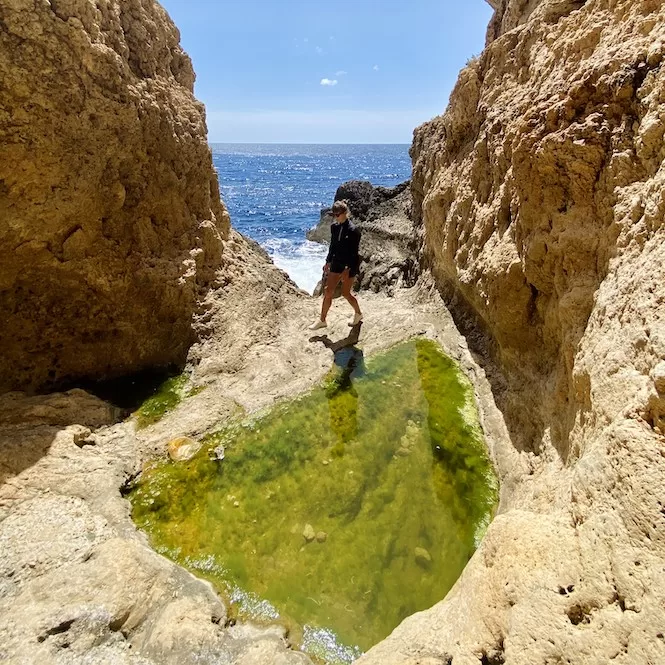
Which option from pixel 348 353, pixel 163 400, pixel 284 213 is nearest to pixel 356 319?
pixel 348 353

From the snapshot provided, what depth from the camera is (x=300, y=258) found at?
20297 millimetres

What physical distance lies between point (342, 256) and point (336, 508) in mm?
3999

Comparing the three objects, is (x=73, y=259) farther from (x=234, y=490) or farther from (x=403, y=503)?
(x=403, y=503)

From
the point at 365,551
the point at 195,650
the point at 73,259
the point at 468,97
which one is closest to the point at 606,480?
the point at 365,551

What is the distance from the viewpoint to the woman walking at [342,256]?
21.9 ft

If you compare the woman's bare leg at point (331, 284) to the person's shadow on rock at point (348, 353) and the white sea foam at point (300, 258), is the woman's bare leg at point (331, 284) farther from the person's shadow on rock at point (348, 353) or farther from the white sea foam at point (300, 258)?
the white sea foam at point (300, 258)

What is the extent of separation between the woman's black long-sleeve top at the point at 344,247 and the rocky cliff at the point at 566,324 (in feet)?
5.19

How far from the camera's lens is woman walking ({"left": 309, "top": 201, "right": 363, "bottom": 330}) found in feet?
21.9

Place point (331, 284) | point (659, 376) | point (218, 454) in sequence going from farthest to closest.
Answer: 1. point (331, 284)
2. point (218, 454)
3. point (659, 376)

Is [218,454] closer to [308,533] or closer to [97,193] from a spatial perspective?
[308,533]

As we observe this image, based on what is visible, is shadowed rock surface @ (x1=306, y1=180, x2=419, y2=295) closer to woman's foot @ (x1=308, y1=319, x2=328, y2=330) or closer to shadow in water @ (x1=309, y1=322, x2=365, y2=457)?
woman's foot @ (x1=308, y1=319, x2=328, y2=330)

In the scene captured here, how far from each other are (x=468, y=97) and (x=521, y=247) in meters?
3.49

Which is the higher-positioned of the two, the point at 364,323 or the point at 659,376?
the point at 659,376

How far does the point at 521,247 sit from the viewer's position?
4.96 meters
